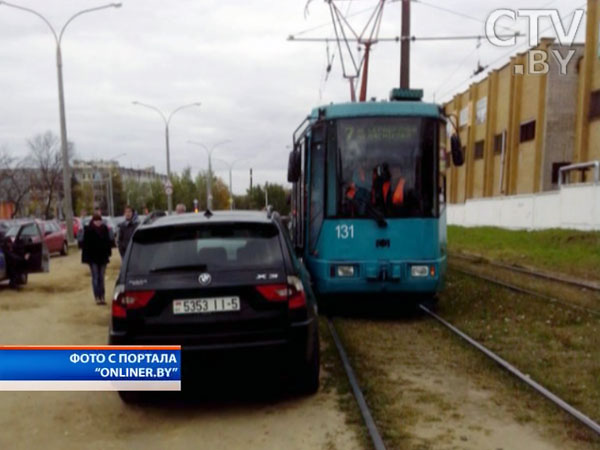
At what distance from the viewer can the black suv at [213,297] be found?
4953 mm

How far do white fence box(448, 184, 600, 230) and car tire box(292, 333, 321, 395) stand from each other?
18.7 m

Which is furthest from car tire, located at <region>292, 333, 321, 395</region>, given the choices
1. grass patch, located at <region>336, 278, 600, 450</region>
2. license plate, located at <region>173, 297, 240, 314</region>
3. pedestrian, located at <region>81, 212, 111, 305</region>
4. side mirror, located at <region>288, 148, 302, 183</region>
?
pedestrian, located at <region>81, 212, 111, 305</region>

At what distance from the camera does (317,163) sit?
9352 millimetres

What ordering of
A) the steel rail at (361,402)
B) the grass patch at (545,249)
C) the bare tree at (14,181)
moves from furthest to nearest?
1. the bare tree at (14,181)
2. the grass patch at (545,249)
3. the steel rail at (361,402)

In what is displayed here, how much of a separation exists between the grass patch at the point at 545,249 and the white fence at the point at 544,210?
82cm

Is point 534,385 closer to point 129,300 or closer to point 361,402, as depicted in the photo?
point 361,402

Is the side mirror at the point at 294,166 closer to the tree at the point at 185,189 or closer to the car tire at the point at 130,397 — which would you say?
the car tire at the point at 130,397

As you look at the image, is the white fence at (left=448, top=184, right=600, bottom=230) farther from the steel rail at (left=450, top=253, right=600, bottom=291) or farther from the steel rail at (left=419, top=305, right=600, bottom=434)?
the steel rail at (left=419, top=305, right=600, bottom=434)

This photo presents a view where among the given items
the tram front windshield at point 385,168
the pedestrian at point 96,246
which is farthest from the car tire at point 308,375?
the pedestrian at point 96,246

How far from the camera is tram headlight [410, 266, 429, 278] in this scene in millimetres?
9088

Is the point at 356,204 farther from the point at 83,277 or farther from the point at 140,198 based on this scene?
the point at 140,198

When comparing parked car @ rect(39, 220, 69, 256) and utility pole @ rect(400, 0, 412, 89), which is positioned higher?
utility pole @ rect(400, 0, 412, 89)

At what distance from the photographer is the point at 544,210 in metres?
26.5
